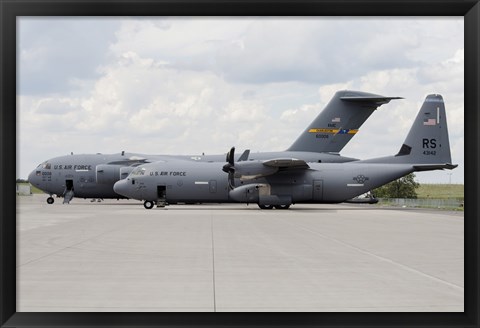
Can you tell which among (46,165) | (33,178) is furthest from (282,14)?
(33,178)

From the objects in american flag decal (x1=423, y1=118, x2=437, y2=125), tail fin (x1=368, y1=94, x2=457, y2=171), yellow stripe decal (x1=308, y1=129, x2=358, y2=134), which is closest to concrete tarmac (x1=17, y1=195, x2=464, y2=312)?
tail fin (x1=368, y1=94, x2=457, y2=171)

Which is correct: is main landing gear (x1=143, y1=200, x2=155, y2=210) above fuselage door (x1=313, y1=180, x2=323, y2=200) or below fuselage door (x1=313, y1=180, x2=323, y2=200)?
below

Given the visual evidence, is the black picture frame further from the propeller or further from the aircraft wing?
the aircraft wing

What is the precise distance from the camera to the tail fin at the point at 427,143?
4653 cm

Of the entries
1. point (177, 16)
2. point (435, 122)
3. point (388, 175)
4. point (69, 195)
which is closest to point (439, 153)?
point (435, 122)

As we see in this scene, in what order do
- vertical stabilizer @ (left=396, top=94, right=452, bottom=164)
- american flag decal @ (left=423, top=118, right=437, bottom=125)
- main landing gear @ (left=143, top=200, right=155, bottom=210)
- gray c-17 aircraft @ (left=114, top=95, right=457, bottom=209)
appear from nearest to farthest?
gray c-17 aircraft @ (left=114, top=95, right=457, bottom=209), main landing gear @ (left=143, top=200, right=155, bottom=210), vertical stabilizer @ (left=396, top=94, right=452, bottom=164), american flag decal @ (left=423, top=118, right=437, bottom=125)

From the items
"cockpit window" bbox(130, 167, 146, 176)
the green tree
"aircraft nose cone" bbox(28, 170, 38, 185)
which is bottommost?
the green tree

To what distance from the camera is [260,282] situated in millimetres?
10969

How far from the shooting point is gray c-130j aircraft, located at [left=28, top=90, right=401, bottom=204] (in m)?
52.3

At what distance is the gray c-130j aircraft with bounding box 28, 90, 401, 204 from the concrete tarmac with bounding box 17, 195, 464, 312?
30.8 meters

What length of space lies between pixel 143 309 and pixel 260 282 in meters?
3.00

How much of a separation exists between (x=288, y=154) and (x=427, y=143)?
11288mm

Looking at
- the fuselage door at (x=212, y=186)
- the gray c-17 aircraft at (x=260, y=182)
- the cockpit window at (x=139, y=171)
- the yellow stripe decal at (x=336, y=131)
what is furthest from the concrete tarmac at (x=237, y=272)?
the yellow stripe decal at (x=336, y=131)

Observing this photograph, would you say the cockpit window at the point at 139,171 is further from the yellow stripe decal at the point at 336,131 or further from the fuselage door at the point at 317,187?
the yellow stripe decal at the point at 336,131
